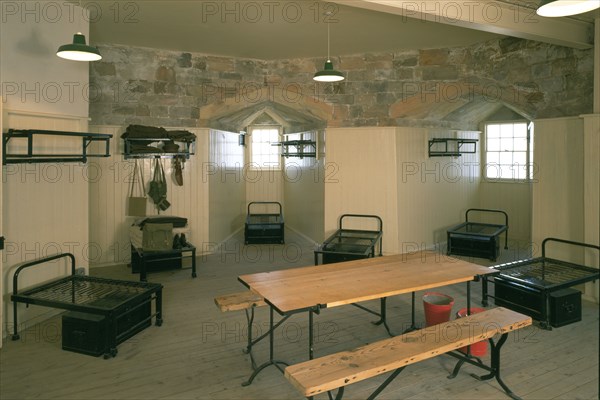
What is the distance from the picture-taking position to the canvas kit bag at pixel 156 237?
5.54 m

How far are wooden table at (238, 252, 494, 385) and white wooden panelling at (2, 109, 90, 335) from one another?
87.1 inches

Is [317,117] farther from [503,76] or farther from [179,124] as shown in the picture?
[503,76]

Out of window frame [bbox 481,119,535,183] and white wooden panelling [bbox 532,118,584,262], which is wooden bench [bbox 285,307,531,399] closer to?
white wooden panelling [bbox 532,118,584,262]

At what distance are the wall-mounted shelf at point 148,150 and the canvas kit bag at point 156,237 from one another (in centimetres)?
111

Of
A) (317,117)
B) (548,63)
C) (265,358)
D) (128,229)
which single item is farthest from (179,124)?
(548,63)

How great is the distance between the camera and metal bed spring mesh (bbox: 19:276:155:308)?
3.82 meters

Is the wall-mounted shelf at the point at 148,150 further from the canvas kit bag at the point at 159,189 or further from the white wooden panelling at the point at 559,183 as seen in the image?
the white wooden panelling at the point at 559,183

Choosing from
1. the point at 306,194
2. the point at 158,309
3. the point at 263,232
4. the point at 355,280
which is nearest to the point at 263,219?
the point at 263,232

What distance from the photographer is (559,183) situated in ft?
17.2

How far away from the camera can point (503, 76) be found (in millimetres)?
5902

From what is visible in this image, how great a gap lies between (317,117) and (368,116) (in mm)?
844

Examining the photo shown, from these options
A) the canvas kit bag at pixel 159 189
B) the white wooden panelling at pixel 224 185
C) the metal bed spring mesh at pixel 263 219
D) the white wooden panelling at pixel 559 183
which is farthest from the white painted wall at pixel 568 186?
the canvas kit bag at pixel 159 189

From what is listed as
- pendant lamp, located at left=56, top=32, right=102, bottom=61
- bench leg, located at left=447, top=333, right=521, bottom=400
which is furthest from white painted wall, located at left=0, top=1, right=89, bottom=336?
bench leg, located at left=447, top=333, right=521, bottom=400

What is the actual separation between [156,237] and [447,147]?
16.6 ft
